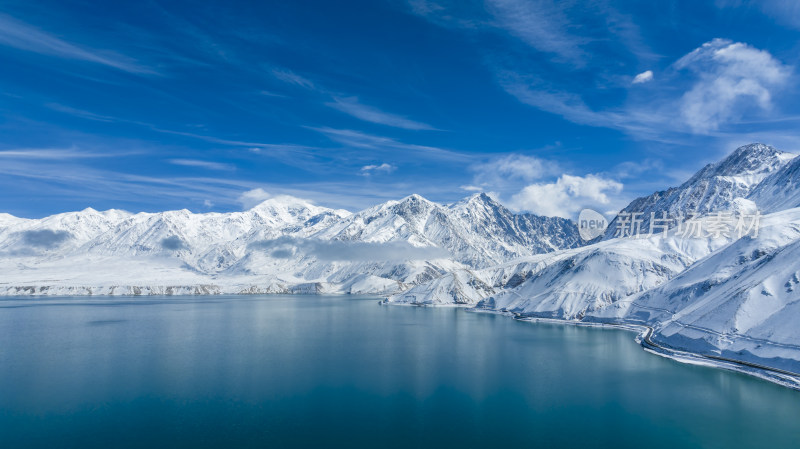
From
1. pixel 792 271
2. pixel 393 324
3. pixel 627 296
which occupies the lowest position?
pixel 393 324

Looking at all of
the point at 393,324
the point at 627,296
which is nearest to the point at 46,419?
the point at 393,324

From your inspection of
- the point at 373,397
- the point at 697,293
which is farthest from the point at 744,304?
the point at 373,397

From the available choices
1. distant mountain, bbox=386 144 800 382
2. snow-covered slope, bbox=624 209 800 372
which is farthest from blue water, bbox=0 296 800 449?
distant mountain, bbox=386 144 800 382

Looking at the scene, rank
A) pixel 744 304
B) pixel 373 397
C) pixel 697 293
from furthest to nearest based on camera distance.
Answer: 1. pixel 697 293
2. pixel 744 304
3. pixel 373 397

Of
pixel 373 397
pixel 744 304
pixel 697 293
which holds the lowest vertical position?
pixel 373 397

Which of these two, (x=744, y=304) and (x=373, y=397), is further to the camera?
(x=744, y=304)

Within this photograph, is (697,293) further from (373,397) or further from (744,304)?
(373,397)

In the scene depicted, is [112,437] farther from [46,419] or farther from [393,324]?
[393,324]

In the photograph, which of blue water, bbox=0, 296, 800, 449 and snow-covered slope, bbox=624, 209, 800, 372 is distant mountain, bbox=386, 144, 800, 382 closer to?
snow-covered slope, bbox=624, 209, 800, 372

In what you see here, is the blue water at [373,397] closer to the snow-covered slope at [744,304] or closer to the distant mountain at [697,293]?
the snow-covered slope at [744,304]
